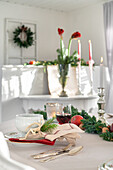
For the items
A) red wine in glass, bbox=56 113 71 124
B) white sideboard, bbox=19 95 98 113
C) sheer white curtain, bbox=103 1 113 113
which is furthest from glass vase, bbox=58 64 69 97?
red wine in glass, bbox=56 113 71 124

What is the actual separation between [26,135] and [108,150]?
0.99 feet

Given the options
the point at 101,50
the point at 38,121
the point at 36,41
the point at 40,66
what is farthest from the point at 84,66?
the point at 38,121

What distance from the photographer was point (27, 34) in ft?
16.3

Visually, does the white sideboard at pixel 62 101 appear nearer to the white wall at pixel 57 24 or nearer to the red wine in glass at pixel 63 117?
the red wine in glass at pixel 63 117

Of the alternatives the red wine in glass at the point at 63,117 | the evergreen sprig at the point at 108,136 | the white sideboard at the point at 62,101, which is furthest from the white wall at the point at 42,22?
the evergreen sprig at the point at 108,136

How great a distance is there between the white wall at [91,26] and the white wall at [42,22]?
13.2 inches

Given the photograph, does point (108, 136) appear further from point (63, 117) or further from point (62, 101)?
point (62, 101)

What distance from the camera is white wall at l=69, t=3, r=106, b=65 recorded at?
478 cm

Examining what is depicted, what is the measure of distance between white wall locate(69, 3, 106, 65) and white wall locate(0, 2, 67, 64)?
1.10ft

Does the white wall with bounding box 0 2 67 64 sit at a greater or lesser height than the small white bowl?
greater

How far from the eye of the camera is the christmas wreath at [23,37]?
16.0 feet

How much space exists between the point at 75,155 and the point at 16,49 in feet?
14.1

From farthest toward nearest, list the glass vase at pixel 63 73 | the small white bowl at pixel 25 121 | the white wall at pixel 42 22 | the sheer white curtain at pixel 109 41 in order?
the white wall at pixel 42 22
the sheer white curtain at pixel 109 41
the glass vase at pixel 63 73
the small white bowl at pixel 25 121

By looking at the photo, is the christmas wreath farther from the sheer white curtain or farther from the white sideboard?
the white sideboard
